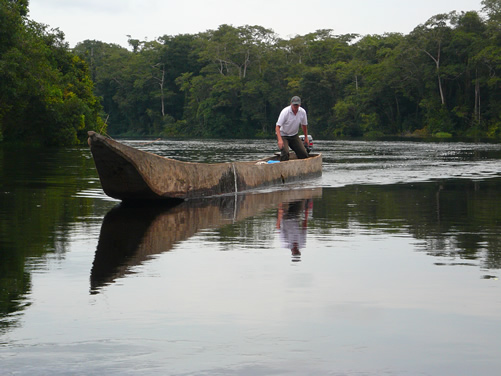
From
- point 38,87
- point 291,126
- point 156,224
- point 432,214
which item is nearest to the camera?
point 156,224

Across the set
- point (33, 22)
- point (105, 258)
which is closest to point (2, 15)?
point (33, 22)

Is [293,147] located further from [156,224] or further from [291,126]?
[156,224]

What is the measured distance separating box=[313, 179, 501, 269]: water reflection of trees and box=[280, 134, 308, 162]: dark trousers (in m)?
1.98

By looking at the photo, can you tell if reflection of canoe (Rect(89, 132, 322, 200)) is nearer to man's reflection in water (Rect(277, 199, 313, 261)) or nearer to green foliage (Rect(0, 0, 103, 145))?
man's reflection in water (Rect(277, 199, 313, 261))

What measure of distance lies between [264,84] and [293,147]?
3402 inches

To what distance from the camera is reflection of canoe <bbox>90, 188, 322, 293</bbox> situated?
8062mm

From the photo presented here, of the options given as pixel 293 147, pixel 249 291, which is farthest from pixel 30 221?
pixel 293 147

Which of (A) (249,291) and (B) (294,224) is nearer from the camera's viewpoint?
(A) (249,291)

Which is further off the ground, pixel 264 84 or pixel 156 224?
pixel 264 84

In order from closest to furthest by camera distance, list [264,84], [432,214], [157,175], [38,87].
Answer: [432,214]
[157,175]
[38,87]
[264,84]

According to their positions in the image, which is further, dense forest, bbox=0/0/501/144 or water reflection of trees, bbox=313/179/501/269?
dense forest, bbox=0/0/501/144

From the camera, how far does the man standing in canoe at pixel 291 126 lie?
736 inches

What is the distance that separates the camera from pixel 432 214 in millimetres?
12742

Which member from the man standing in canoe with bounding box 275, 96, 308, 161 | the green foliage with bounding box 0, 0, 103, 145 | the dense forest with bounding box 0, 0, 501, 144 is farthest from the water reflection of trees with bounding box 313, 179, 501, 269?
the dense forest with bounding box 0, 0, 501, 144
